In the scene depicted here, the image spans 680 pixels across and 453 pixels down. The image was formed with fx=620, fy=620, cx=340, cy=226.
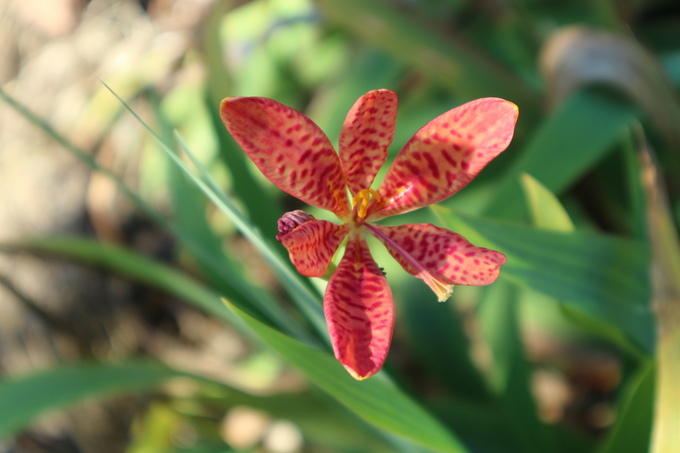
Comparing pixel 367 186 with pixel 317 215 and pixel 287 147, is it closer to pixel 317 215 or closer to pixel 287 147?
pixel 287 147

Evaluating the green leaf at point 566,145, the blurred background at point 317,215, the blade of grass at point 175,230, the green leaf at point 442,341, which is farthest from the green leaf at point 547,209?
the green leaf at point 442,341

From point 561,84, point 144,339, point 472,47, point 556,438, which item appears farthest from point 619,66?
point 144,339

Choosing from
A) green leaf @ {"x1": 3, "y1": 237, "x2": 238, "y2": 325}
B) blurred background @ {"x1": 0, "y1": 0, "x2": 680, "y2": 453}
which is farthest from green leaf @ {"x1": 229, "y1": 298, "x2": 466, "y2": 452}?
green leaf @ {"x1": 3, "y1": 237, "x2": 238, "y2": 325}

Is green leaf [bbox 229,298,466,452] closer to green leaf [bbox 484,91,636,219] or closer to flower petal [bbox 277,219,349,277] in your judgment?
flower petal [bbox 277,219,349,277]

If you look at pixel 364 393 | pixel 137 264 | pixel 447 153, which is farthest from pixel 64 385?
pixel 447 153

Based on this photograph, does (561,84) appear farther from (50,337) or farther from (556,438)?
(50,337)

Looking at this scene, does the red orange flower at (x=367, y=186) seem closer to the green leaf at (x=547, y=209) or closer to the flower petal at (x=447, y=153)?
the flower petal at (x=447, y=153)

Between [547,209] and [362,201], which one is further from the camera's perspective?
[547,209]
